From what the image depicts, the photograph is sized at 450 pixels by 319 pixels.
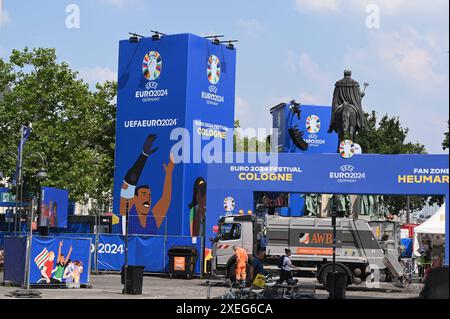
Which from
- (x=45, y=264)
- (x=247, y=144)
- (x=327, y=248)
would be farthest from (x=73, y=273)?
(x=247, y=144)

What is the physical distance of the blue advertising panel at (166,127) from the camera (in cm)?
4369

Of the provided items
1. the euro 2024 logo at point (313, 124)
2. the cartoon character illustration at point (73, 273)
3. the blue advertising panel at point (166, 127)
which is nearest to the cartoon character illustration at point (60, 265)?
the cartoon character illustration at point (73, 273)

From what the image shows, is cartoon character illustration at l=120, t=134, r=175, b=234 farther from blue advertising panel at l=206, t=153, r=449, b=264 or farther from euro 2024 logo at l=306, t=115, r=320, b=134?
euro 2024 logo at l=306, t=115, r=320, b=134

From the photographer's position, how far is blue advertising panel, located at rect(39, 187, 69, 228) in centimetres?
3403

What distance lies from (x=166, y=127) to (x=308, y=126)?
21448 millimetres

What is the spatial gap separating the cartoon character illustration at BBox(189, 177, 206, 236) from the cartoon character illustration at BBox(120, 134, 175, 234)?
1.24m

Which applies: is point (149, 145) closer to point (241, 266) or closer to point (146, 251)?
point (146, 251)

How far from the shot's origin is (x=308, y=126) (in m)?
63.6

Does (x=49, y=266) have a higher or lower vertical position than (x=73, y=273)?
higher

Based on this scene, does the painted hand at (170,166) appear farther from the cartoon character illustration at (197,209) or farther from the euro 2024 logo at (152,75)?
the euro 2024 logo at (152,75)

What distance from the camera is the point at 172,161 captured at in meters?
43.7

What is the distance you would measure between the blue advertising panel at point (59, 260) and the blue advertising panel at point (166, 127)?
1305 centimetres

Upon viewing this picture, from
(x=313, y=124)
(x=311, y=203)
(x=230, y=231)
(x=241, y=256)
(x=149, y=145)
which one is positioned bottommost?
(x=241, y=256)

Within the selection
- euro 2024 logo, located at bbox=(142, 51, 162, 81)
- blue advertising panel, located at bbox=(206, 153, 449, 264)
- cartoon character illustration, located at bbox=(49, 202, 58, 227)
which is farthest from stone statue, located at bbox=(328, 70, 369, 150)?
cartoon character illustration, located at bbox=(49, 202, 58, 227)
